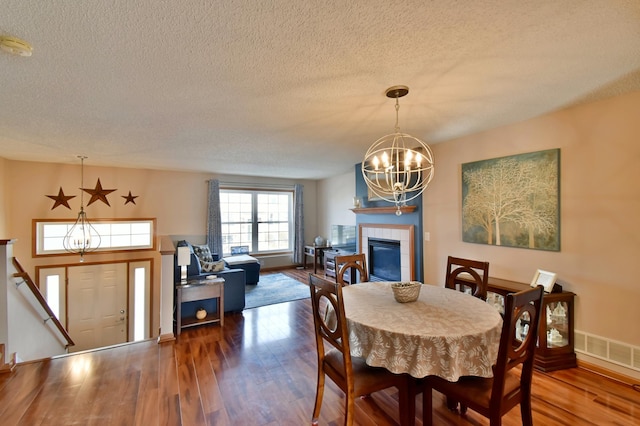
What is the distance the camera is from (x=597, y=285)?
2523mm

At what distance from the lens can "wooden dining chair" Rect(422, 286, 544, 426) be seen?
143 centimetres

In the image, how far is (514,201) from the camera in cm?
305

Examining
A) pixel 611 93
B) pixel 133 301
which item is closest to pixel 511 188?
pixel 611 93

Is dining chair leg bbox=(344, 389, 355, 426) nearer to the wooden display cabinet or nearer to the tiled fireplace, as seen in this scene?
the wooden display cabinet

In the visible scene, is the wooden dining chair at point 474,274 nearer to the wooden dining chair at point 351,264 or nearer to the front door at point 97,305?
the wooden dining chair at point 351,264

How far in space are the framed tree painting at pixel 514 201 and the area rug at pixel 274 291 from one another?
2.99 metres

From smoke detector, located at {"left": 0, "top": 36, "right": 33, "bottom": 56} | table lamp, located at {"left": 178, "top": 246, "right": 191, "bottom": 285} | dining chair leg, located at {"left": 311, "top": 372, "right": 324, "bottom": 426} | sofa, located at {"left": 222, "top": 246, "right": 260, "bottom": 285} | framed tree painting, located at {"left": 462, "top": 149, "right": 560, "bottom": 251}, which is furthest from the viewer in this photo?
sofa, located at {"left": 222, "top": 246, "right": 260, "bottom": 285}

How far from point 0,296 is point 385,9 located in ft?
12.9

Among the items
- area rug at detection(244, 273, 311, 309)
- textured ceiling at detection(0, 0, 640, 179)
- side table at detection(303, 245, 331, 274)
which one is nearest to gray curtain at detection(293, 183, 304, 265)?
side table at detection(303, 245, 331, 274)

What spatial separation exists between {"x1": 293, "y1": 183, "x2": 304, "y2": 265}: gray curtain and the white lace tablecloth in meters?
5.65

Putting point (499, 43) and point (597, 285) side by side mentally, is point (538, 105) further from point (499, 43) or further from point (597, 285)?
point (597, 285)

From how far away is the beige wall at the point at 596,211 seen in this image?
2.35m

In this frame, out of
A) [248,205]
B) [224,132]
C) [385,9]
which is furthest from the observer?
[248,205]

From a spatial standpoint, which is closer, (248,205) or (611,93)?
(611,93)
